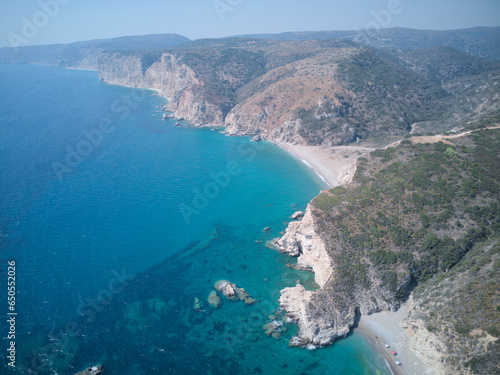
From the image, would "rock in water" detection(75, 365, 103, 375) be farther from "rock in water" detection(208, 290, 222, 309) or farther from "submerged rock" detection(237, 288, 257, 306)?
"submerged rock" detection(237, 288, 257, 306)

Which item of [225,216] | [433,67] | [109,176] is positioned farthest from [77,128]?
[433,67]

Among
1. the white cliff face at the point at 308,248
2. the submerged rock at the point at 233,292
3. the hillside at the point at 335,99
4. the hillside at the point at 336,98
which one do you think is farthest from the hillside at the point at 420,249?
the hillside at the point at 335,99

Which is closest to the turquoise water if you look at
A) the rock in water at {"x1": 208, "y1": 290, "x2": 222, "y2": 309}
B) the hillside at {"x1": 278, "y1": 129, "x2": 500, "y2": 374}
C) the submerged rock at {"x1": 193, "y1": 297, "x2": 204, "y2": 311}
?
the submerged rock at {"x1": 193, "y1": 297, "x2": 204, "y2": 311}

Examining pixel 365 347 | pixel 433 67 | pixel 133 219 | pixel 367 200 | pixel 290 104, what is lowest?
pixel 365 347

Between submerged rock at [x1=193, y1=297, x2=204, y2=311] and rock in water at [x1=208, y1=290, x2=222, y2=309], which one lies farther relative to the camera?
rock in water at [x1=208, y1=290, x2=222, y2=309]

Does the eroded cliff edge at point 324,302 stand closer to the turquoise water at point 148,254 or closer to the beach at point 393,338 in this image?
the beach at point 393,338

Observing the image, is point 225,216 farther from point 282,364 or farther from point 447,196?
point 447,196
